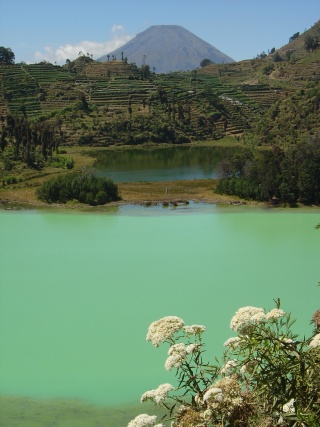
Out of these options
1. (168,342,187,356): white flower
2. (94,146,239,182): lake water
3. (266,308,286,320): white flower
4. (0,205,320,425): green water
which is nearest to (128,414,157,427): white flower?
(168,342,187,356): white flower

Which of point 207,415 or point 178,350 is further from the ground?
point 178,350

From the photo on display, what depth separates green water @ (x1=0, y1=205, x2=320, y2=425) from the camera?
981 centimetres

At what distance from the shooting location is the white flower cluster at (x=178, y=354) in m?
3.34

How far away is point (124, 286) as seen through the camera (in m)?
Answer: 14.3

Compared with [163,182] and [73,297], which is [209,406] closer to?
[73,297]

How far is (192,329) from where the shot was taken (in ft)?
12.2

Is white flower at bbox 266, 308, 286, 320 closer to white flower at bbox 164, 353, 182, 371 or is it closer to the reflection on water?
white flower at bbox 164, 353, 182, 371

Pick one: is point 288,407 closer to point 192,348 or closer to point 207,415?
point 207,415

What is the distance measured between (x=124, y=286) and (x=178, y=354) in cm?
1098

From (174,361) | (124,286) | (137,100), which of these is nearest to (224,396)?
(174,361)

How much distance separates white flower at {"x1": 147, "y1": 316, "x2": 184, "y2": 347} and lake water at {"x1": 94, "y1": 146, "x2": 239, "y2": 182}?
31.7m

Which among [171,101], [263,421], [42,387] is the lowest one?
A: [42,387]

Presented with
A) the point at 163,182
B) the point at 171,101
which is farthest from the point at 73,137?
the point at 163,182

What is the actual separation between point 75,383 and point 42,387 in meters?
0.57
